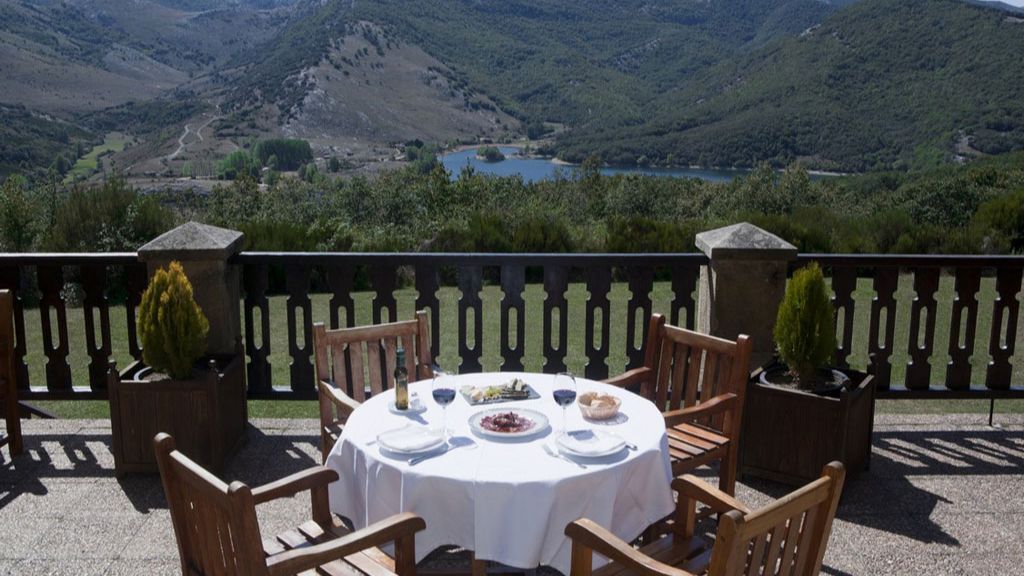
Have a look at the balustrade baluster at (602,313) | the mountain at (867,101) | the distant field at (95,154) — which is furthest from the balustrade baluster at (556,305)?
the distant field at (95,154)

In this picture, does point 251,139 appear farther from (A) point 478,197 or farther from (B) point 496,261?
(B) point 496,261

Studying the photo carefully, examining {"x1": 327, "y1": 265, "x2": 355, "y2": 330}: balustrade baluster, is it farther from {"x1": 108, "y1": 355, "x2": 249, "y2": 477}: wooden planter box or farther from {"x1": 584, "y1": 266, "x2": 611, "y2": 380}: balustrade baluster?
{"x1": 584, "y1": 266, "x2": 611, "y2": 380}: balustrade baluster

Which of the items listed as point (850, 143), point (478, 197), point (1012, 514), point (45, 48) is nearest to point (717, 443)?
point (1012, 514)

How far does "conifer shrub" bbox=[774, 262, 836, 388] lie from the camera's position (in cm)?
416

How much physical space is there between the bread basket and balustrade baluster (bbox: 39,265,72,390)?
3.33 metres

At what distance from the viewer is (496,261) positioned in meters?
4.88

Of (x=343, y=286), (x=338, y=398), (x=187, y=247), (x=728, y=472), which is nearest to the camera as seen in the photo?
(x=338, y=398)

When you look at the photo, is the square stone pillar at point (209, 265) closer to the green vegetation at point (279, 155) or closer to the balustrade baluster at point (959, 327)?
the balustrade baluster at point (959, 327)

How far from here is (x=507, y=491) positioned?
2.53 m

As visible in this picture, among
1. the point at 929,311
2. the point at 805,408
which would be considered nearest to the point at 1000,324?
the point at 929,311

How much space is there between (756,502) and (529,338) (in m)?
4.43

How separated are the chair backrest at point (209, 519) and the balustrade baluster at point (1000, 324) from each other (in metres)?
4.54

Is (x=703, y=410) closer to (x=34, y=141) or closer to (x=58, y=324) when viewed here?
(x=58, y=324)

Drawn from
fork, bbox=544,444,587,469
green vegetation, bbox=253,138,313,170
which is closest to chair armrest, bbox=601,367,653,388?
fork, bbox=544,444,587,469
